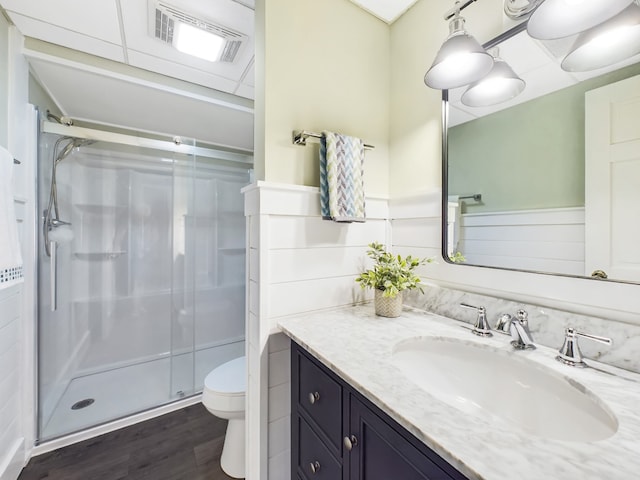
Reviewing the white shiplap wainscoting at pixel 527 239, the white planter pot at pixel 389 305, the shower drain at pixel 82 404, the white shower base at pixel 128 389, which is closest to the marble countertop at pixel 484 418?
the white planter pot at pixel 389 305

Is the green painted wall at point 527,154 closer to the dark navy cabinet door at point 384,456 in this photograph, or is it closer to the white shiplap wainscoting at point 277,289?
the white shiplap wainscoting at point 277,289

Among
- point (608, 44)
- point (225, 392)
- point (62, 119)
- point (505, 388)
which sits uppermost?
point (62, 119)

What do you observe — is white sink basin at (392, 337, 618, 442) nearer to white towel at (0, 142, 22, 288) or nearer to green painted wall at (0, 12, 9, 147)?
white towel at (0, 142, 22, 288)

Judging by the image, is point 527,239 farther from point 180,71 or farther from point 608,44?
point 180,71

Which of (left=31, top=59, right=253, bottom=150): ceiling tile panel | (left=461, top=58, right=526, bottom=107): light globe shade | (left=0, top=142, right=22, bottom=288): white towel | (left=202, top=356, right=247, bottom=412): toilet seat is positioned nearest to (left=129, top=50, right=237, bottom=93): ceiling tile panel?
(left=31, top=59, right=253, bottom=150): ceiling tile panel

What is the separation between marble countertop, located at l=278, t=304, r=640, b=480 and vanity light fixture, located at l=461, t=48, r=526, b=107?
863mm

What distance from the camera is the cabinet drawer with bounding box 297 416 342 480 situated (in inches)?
32.2

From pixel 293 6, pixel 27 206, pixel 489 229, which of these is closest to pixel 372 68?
pixel 293 6

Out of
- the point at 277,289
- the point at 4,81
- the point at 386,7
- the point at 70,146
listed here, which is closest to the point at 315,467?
the point at 277,289

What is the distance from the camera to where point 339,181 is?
117 cm

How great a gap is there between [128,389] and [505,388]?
2.46 metres

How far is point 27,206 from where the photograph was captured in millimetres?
1534

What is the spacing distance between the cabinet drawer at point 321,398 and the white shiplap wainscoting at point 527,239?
729mm

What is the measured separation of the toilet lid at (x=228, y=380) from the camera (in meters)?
1.42
